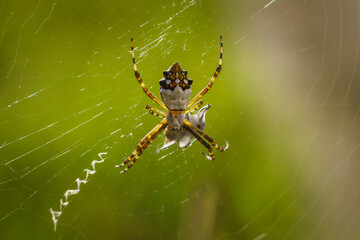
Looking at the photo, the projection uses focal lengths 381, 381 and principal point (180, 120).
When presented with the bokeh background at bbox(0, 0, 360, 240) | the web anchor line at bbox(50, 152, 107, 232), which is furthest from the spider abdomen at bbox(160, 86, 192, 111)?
the web anchor line at bbox(50, 152, 107, 232)

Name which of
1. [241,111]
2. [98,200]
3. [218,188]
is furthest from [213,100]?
[98,200]

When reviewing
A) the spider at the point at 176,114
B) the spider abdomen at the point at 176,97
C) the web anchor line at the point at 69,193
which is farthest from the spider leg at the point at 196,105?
the web anchor line at the point at 69,193

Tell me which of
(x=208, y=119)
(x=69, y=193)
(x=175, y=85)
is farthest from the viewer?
(x=208, y=119)

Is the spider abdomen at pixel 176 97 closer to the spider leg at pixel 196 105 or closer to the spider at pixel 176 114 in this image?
the spider at pixel 176 114

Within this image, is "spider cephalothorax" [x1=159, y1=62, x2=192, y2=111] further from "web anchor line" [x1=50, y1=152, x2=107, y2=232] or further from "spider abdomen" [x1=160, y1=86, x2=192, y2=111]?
"web anchor line" [x1=50, y1=152, x2=107, y2=232]

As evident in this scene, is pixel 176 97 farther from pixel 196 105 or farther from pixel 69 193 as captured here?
pixel 69 193

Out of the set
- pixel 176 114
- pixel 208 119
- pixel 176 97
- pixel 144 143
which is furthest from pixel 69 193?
pixel 208 119
